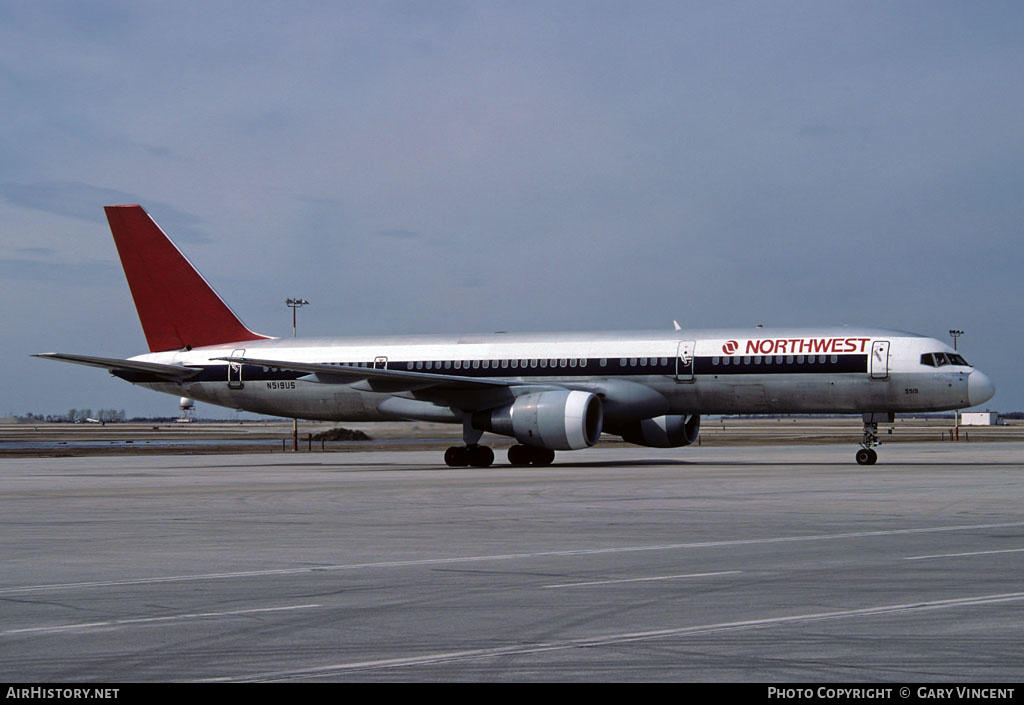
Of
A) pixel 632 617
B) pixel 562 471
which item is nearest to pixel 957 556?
pixel 632 617

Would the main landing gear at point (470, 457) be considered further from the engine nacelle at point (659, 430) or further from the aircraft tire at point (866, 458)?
the aircraft tire at point (866, 458)

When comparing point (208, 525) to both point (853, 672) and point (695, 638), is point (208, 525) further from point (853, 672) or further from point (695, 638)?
point (853, 672)

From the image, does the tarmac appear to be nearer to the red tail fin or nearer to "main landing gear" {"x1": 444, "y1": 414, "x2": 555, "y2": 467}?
"main landing gear" {"x1": 444, "y1": 414, "x2": 555, "y2": 467}

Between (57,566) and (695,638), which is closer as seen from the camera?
(695,638)

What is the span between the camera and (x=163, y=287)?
1683 inches

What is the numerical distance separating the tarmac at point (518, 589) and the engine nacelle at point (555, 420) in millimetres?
12367

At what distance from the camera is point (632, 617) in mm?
8508

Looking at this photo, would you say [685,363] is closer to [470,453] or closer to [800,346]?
[800,346]

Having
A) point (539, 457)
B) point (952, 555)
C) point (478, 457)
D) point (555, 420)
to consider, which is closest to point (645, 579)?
point (952, 555)

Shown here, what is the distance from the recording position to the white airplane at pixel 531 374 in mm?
34188

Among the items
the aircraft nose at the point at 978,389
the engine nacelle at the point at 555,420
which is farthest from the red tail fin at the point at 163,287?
the aircraft nose at the point at 978,389

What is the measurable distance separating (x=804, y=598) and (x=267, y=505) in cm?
1293

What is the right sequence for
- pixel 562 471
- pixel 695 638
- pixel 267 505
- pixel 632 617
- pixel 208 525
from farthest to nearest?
pixel 562 471 → pixel 267 505 → pixel 208 525 → pixel 632 617 → pixel 695 638
